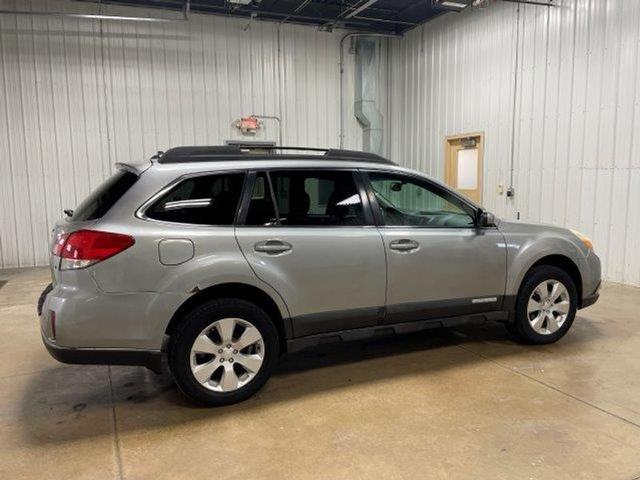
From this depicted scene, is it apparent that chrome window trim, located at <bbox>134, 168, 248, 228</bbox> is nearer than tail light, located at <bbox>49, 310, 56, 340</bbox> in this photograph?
No

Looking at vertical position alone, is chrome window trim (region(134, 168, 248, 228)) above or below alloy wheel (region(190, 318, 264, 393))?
above

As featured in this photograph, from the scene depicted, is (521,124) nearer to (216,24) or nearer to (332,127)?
(332,127)

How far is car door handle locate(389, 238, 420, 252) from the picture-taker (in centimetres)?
362

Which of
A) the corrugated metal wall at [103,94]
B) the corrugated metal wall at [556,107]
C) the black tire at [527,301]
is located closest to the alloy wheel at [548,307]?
the black tire at [527,301]

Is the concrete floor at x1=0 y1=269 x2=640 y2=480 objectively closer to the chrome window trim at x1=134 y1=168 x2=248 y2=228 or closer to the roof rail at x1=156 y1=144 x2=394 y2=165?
the chrome window trim at x1=134 y1=168 x2=248 y2=228

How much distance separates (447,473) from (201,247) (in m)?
1.84

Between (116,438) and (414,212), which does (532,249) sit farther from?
(116,438)

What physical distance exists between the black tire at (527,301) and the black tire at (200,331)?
2.17 m

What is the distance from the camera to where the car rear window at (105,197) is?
9.87 feet

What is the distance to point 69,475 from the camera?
2.51 metres

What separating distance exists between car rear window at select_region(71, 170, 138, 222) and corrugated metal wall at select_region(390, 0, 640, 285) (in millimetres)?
6178

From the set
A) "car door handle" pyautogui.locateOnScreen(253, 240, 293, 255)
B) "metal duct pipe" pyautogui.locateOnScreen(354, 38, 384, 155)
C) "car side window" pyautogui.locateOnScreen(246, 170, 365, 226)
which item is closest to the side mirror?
"car side window" pyautogui.locateOnScreen(246, 170, 365, 226)

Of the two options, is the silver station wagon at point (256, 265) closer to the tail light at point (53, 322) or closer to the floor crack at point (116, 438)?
the tail light at point (53, 322)

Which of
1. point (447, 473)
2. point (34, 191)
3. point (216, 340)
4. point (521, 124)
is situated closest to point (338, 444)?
point (447, 473)
